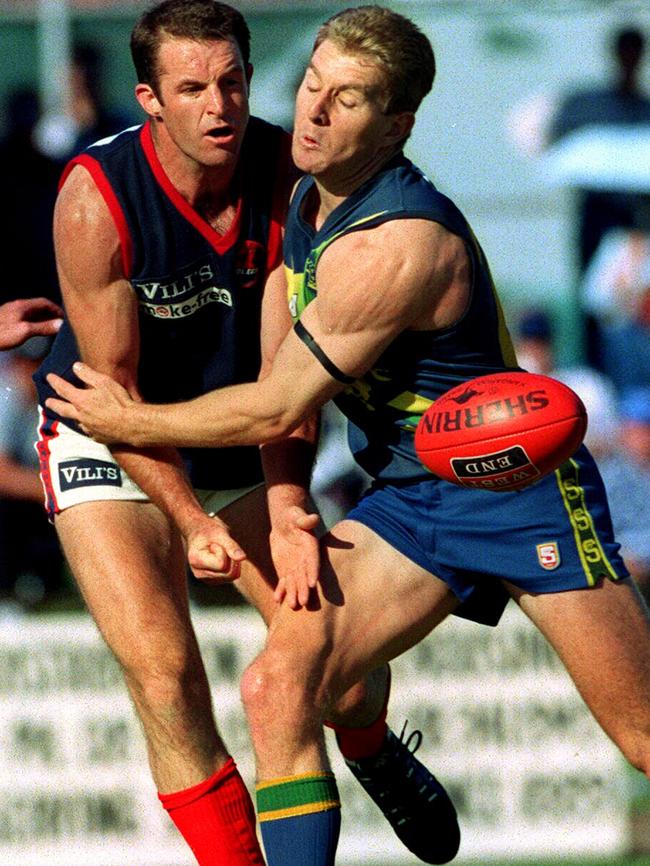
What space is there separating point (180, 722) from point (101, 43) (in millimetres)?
6451

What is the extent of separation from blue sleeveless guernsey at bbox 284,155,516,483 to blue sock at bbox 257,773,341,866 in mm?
893

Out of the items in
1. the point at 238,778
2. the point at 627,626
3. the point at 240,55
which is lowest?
the point at 238,778

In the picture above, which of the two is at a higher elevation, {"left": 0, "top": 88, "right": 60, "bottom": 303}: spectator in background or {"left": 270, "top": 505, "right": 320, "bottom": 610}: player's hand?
{"left": 0, "top": 88, "right": 60, "bottom": 303}: spectator in background

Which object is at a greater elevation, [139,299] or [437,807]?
[139,299]

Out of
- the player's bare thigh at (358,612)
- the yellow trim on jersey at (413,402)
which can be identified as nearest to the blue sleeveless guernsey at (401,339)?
the yellow trim on jersey at (413,402)

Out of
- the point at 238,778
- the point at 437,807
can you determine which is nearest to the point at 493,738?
the point at 437,807

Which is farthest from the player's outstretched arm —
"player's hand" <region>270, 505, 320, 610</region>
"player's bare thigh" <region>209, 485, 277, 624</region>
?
"player's bare thigh" <region>209, 485, 277, 624</region>

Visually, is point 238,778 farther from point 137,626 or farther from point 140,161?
point 140,161

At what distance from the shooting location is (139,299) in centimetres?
520

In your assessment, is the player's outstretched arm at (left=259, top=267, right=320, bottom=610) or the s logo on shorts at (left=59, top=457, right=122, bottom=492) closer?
the player's outstretched arm at (left=259, top=267, right=320, bottom=610)

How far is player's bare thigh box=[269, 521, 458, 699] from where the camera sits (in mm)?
4861

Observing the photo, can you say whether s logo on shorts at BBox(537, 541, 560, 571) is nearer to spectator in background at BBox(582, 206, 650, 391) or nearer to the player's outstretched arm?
the player's outstretched arm

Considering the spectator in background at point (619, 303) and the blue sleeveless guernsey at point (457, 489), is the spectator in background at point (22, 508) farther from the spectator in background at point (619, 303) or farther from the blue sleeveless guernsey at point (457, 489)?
the blue sleeveless guernsey at point (457, 489)

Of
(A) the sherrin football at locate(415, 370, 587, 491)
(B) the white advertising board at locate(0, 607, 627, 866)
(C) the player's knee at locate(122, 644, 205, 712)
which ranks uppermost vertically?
(A) the sherrin football at locate(415, 370, 587, 491)
